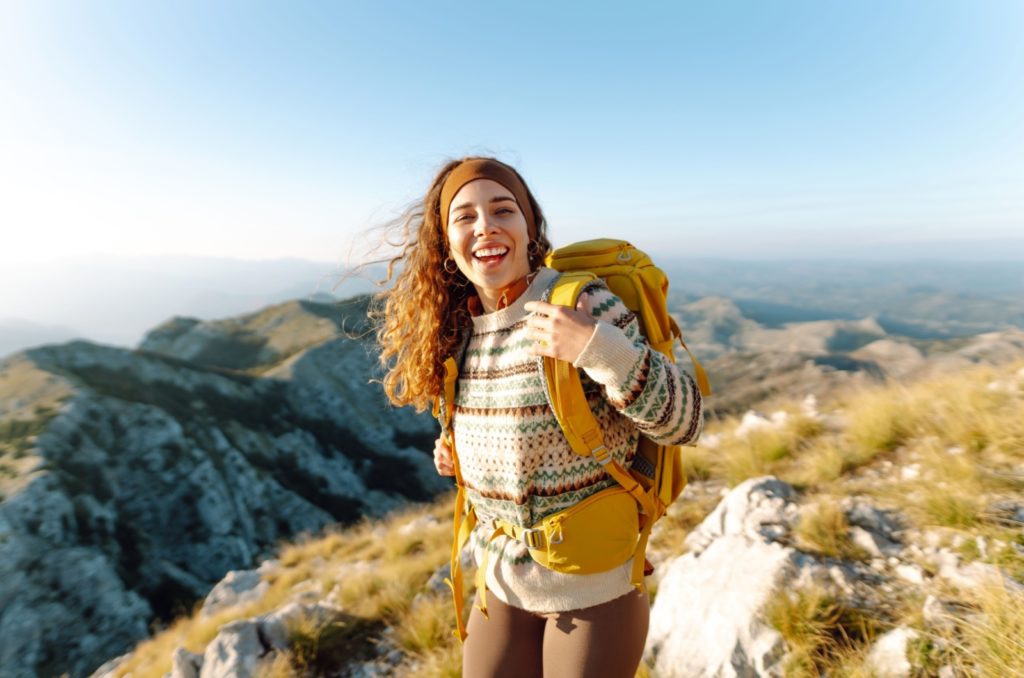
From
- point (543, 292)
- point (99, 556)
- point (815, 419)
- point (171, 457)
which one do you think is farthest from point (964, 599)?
point (171, 457)

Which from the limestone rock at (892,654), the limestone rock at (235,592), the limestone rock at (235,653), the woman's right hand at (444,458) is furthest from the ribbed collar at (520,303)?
the limestone rock at (235,592)

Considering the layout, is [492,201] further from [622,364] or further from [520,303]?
[622,364]

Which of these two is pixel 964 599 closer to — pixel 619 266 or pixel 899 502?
pixel 899 502

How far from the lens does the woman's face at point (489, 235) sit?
7.32 feet

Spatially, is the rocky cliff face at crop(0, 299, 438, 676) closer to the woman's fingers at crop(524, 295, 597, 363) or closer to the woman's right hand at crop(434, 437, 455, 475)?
the woman's right hand at crop(434, 437, 455, 475)

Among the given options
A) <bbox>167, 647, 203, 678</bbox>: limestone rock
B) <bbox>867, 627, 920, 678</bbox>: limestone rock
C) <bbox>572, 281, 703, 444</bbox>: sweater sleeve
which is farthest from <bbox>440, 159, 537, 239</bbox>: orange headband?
<bbox>167, 647, 203, 678</bbox>: limestone rock

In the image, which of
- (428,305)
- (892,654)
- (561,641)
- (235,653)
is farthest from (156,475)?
(892,654)

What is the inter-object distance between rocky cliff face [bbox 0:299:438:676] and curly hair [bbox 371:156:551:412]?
47.8 feet

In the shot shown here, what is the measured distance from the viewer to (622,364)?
1.77m

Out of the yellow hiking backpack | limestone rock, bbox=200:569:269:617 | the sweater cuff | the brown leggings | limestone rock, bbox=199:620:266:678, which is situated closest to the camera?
the sweater cuff

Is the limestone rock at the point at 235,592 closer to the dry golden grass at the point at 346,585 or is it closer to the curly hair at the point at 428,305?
the dry golden grass at the point at 346,585

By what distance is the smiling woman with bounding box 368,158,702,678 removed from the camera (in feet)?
6.09

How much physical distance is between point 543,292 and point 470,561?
19.0 feet

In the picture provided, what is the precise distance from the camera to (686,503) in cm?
594
